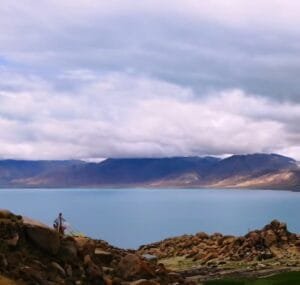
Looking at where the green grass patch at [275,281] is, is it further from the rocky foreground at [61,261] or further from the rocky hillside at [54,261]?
the rocky hillside at [54,261]

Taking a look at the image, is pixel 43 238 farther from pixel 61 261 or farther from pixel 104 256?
pixel 104 256

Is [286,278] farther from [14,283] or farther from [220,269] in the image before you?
[14,283]

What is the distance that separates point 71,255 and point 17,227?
1748mm

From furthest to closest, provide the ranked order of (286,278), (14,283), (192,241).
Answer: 1. (192,241)
2. (286,278)
3. (14,283)

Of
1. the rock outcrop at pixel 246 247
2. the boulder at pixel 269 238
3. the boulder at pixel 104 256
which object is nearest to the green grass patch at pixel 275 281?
the boulder at pixel 104 256

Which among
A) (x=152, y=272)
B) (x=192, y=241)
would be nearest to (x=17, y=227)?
(x=152, y=272)

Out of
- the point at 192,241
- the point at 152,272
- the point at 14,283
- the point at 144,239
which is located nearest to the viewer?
the point at 14,283

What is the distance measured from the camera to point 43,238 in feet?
57.5

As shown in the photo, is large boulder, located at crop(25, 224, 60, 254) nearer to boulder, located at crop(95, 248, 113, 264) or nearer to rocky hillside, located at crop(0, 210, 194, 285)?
rocky hillside, located at crop(0, 210, 194, 285)

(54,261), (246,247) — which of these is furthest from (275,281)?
(246,247)

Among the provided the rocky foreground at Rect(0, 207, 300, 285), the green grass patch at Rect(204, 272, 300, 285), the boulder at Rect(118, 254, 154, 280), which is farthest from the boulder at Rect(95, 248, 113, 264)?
the green grass patch at Rect(204, 272, 300, 285)

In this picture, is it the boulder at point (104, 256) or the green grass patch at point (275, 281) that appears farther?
the green grass patch at point (275, 281)

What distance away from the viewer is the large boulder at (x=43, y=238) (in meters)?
17.5

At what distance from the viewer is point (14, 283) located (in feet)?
48.9
